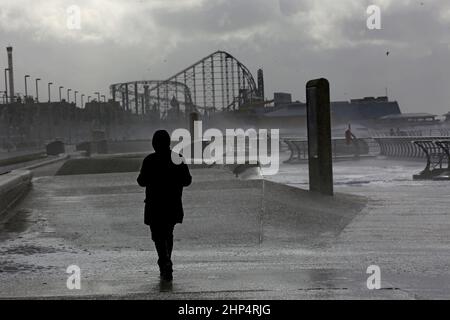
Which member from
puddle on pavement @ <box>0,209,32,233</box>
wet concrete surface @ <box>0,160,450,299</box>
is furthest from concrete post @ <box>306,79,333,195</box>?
puddle on pavement @ <box>0,209,32,233</box>

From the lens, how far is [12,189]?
15.9 metres

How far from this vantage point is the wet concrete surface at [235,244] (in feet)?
26.9

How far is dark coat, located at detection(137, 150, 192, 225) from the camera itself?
347 inches

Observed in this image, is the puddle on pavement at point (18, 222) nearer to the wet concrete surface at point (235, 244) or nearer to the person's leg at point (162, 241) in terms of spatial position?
the wet concrete surface at point (235, 244)

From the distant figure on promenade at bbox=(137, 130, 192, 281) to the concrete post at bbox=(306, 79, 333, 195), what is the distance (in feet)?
27.5

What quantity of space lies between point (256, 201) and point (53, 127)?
336 feet

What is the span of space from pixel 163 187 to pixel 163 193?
67 mm

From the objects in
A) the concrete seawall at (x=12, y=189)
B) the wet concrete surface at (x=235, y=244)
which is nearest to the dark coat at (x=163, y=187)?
the wet concrete surface at (x=235, y=244)

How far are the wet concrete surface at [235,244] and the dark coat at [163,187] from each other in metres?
0.66

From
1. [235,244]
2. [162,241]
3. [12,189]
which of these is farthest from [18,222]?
[162,241]

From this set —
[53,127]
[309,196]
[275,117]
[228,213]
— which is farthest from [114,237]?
[275,117]

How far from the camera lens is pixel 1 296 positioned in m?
7.98
